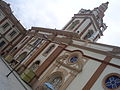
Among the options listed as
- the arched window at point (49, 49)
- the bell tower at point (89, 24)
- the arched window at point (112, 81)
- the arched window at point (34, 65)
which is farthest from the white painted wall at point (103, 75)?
the bell tower at point (89, 24)

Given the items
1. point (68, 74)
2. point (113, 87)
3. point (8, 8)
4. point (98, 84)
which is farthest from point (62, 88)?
point (8, 8)

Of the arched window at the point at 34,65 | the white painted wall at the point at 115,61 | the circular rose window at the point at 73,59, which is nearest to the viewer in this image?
the white painted wall at the point at 115,61

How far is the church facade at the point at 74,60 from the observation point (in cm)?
1664

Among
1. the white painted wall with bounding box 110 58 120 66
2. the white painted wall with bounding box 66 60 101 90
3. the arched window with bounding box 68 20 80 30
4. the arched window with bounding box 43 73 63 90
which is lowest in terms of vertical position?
the arched window with bounding box 43 73 63 90

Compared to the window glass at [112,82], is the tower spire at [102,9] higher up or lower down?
higher up

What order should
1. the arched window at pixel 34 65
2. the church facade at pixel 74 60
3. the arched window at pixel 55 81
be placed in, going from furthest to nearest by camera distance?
the arched window at pixel 34 65 → the arched window at pixel 55 81 → the church facade at pixel 74 60

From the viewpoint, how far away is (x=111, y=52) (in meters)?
17.8

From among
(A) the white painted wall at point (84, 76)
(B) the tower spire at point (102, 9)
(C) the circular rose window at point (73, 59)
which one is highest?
(B) the tower spire at point (102, 9)

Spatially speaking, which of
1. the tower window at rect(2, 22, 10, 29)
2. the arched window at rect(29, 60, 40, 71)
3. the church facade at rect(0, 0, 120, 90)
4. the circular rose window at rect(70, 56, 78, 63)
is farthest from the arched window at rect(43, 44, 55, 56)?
the tower window at rect(2, 22, 10, 29)

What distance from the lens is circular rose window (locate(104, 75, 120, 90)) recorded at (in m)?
15.3

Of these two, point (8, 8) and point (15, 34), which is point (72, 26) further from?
point (8, 8)

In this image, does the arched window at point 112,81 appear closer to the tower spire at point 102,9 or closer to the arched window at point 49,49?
the arched window at point 49,49

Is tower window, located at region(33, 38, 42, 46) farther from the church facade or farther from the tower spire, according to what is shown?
the tower spire

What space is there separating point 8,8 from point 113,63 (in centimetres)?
A: 2953
